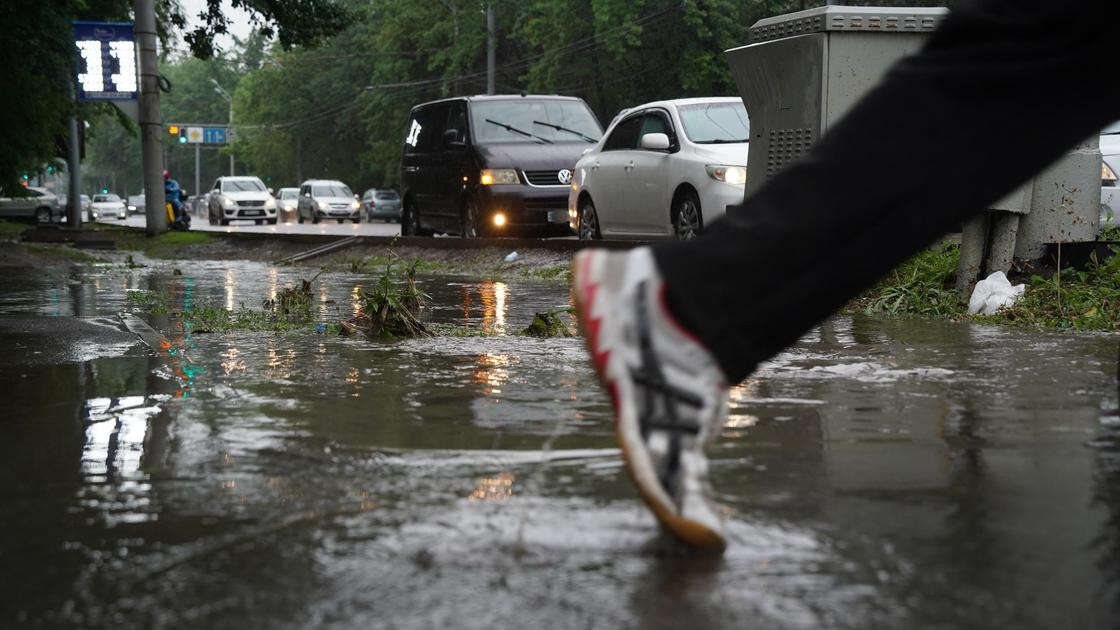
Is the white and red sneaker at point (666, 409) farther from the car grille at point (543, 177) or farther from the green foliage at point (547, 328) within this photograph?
the car grille at point (543, 177)

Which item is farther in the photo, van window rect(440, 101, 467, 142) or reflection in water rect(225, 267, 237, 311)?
van window rect(440, 101, 467, 142)

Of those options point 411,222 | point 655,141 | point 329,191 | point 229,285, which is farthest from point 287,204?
point 229,285

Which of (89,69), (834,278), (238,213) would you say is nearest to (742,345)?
(834,278)

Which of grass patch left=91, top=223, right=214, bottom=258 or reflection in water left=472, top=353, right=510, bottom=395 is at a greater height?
reflection in water left=472, top=353, right=510, bottom=395

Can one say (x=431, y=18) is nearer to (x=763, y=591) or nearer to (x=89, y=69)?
(x=89, y=69)

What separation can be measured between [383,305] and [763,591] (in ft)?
14.3

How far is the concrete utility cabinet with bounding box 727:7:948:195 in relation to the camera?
328 inches

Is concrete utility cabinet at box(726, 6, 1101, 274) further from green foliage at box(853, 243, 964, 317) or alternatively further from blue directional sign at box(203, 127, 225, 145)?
blue directional sign at box(203, 127, 225, 145)

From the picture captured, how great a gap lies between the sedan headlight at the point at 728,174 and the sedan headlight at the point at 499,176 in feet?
15.5

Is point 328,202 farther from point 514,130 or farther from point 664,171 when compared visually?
point 664,171

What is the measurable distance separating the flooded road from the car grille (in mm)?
12083

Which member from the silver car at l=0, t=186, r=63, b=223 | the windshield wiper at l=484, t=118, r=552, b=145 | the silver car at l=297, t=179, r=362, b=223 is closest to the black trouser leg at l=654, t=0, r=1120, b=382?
the windshield wiper at l=484, t=118, r=552, b=145

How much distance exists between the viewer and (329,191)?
58094 mm

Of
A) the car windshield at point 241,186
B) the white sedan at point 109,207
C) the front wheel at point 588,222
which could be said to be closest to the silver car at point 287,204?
the car windshield at point 241,186
